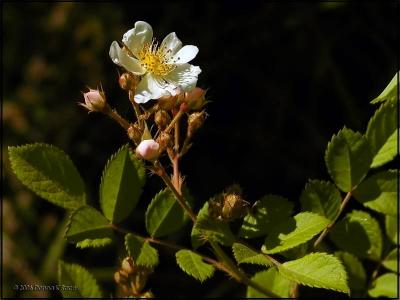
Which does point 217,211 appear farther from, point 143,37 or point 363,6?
point 363,6

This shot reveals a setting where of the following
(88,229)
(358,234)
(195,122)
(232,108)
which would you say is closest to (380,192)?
(358,234)

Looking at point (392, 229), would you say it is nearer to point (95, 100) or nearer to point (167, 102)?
point (167, 102)

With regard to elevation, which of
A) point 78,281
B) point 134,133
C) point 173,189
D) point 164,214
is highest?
point 134,133

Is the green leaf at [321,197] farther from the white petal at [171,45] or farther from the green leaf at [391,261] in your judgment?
the white petal at [171,45]

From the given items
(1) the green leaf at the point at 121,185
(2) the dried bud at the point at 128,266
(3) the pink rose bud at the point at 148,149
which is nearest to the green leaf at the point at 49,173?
(1) the green leaf at the point at 121,185

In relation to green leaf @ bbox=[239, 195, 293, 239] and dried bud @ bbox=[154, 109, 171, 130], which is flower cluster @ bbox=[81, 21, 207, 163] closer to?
dried bud @ bbox=[154, 109, 171, 130]

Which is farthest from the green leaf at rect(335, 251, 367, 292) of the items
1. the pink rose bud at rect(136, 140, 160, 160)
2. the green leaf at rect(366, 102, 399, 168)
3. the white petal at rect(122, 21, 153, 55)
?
the white petal at rect(122, 21, 153, 55)
